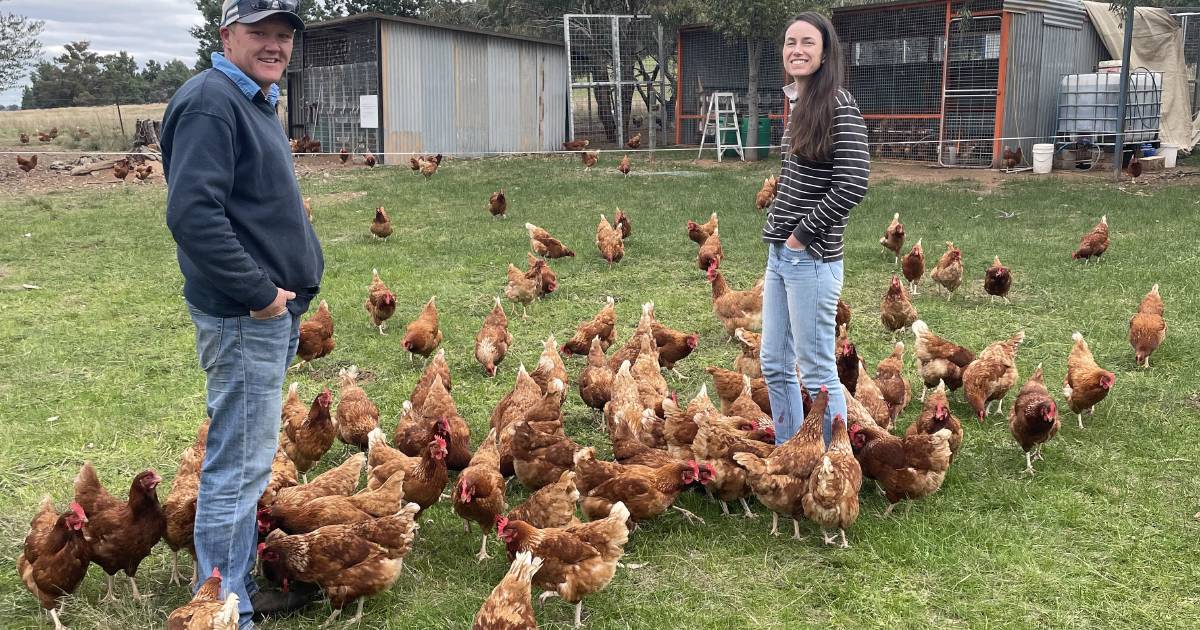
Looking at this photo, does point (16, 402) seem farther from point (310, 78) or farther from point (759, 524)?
point (310, 78)

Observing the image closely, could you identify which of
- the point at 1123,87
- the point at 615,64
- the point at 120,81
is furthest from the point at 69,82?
the point at 1123,87

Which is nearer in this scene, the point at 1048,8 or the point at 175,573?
the point at 175,573

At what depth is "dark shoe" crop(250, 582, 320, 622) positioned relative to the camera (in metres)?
3.49

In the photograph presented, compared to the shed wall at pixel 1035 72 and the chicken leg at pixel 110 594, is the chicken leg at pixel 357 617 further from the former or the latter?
the shed wall at pixel 1035 72

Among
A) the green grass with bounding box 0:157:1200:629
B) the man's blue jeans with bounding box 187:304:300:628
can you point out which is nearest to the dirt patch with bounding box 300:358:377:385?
the green grass with bounding box 0:157:1200:629

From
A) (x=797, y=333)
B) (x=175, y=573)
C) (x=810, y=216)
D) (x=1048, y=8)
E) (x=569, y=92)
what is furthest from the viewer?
(x=569, y=92)

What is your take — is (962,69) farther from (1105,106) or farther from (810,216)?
(810,216)

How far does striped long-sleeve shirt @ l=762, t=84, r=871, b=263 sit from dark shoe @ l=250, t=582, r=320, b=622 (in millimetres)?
2691

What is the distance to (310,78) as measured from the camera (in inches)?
1005

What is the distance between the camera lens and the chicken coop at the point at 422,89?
74.0ft

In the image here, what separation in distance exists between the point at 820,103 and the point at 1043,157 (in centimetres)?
1668

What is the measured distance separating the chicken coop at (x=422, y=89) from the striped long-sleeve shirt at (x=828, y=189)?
1995 cm

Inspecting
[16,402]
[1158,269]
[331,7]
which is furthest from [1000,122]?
[331,7]

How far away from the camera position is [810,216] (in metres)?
3.90
